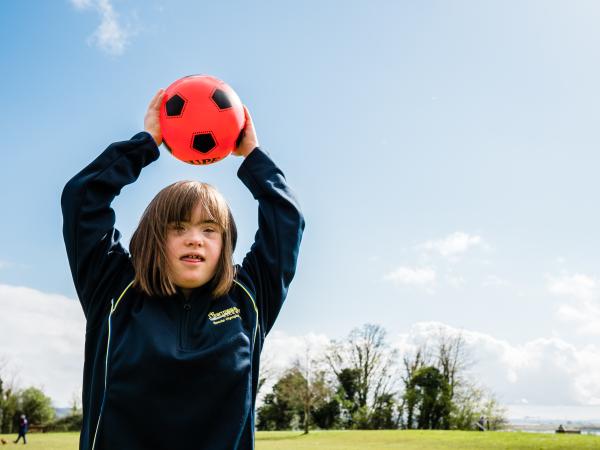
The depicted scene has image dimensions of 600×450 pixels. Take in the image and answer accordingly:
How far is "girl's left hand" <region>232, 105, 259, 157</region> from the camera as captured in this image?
329 centimetres

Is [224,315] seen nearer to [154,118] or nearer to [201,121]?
[154,118]

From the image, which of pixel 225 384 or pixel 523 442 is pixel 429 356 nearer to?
pixel 523 442

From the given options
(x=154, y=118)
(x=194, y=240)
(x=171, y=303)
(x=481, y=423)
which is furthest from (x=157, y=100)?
(x=481, y=423)

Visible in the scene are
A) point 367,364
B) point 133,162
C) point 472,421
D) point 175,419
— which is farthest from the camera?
point 367,364

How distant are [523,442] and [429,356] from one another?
988 inches

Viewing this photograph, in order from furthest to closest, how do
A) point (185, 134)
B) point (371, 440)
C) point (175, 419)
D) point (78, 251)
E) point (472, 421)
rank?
point (472, 421)
point (371, 440)
point (185, 134)
point (78, 251)
point (175, 419)

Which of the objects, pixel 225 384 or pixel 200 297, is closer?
pixel 225 384

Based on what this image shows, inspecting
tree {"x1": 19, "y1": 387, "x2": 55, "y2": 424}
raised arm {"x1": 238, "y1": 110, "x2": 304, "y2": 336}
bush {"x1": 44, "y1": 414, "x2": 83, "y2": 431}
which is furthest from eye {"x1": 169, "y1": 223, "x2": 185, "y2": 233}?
tree {"x1": 19, "y1": 387, "x2": 55, "y2": 424}

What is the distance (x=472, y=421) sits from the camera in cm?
4556

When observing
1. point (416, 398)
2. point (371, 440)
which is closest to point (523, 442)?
point (371, 440)

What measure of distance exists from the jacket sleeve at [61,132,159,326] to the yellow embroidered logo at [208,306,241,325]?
1.70ft

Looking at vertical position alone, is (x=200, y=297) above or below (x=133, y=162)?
below

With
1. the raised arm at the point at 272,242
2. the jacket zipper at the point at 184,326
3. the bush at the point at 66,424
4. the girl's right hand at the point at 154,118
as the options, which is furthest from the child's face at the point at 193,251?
the bush at the point at 66,424

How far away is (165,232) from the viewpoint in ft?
8.60
